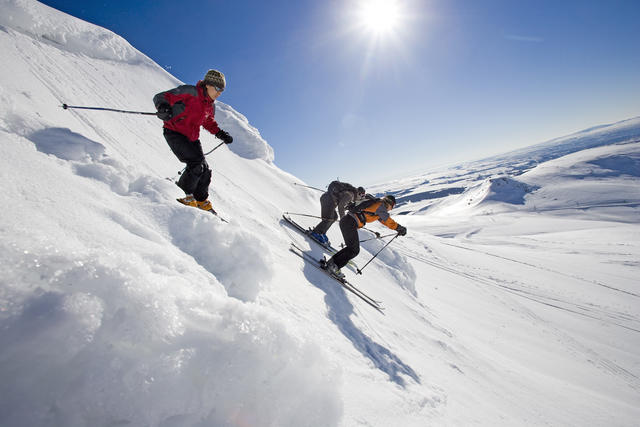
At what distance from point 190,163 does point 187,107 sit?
853 mm

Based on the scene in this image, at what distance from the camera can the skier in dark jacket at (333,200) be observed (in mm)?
7098

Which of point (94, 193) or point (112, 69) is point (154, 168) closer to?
point (94, 193)

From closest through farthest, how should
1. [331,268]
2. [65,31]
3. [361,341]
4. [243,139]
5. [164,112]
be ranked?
[361,341] → [164,112] → [331,268] → [65,31] → [243,139]

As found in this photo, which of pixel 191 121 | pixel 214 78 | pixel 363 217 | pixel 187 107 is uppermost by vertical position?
pixel 214 78

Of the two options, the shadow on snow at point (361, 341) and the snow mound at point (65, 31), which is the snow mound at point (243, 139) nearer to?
the snow mound at point (65, 31)

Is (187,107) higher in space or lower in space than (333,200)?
lower

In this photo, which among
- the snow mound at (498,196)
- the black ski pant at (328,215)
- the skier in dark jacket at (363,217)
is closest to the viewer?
the skier in dark jacket at (363,217)

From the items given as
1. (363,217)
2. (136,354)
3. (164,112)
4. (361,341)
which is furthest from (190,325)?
(363,217)

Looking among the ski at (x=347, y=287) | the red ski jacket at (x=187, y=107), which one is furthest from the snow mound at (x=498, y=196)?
the red ski jacket at (x=187, y=107)

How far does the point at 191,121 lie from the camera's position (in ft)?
13.4

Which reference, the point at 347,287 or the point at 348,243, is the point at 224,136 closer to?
the point at 348,243

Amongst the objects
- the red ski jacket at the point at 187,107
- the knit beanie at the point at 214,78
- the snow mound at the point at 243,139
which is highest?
the snow mound at the point at 243,139

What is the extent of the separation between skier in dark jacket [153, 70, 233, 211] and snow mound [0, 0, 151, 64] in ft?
28.3

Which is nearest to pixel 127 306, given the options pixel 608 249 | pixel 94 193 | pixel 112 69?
pixel 94 193
